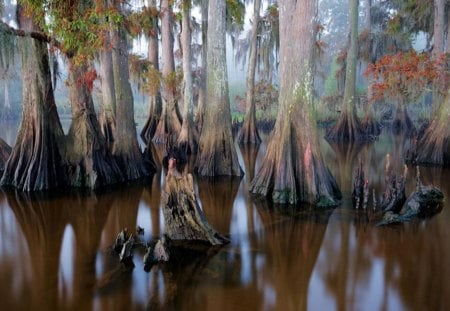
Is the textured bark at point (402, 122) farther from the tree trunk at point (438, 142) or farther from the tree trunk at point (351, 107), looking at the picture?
the tree trunk at point (438, 142)

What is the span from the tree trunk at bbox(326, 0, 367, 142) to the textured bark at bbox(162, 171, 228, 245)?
13244 millimetres

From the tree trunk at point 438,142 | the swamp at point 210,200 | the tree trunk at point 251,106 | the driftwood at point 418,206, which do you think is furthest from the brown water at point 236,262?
the tree trunk at point 251,106

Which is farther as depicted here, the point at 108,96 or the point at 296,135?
the point at 108,96

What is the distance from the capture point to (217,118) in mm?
9484

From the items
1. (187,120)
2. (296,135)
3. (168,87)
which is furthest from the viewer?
(168,87)

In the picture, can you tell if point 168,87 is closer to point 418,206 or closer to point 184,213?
point 184,213

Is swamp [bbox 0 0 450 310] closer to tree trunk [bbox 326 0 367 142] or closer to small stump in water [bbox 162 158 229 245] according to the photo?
small stump in water [bbox 162 158 229 245]

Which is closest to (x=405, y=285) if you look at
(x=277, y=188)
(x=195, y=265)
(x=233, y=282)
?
(x=233, y=282)

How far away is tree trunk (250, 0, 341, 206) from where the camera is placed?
663cm

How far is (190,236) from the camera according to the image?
5086mm

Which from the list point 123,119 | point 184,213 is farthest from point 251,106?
point 184,213

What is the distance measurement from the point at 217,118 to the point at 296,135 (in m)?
3.07

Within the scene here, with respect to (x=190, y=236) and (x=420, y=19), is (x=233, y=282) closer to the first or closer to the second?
(x=190, y=236)

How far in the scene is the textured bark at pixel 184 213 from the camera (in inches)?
198
